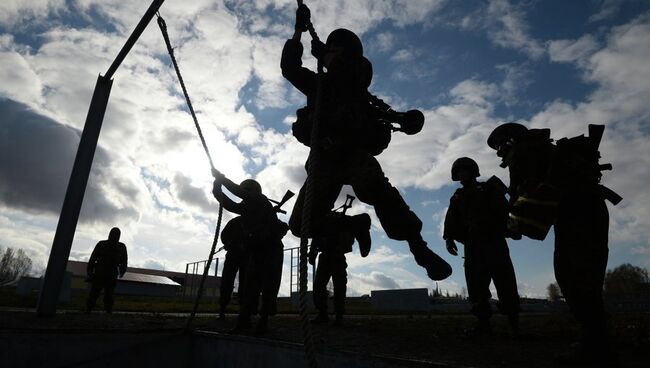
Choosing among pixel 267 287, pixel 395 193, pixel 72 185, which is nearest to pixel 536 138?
pixel 395 193

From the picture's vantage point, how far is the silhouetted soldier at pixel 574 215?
8.03 feet

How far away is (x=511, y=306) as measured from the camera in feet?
13.1

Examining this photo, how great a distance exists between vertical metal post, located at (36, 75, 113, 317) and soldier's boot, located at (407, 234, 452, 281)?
13.1ft

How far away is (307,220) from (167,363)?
2.46 metres

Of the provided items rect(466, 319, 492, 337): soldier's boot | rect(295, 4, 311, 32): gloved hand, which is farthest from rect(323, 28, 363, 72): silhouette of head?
rect(466, 319, 492, 337): soldier's boot

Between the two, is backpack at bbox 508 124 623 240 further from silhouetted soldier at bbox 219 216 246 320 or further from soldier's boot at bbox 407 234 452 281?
silhouetted soldier at bbox 219 216 246 320

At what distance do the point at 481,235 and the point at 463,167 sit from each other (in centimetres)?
86

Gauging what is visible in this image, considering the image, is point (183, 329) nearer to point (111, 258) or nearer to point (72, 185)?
point (72, 185)

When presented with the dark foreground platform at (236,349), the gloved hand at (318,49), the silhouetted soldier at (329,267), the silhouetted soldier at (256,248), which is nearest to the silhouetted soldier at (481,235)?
the dark foreground platform at (236,349)

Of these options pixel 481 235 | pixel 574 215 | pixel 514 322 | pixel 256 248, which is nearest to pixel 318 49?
pixel 574 215

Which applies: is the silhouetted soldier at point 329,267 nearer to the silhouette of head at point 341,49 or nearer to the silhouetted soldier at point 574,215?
the silhouette of head at point 341,49

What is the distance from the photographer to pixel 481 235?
440 centimetres

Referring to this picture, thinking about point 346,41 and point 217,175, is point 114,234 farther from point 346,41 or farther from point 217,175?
point 346,41

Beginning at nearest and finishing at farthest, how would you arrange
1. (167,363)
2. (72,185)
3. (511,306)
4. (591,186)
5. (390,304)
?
(591,186) → (167,363) → (511,306) → (72,185) → (390,304)
